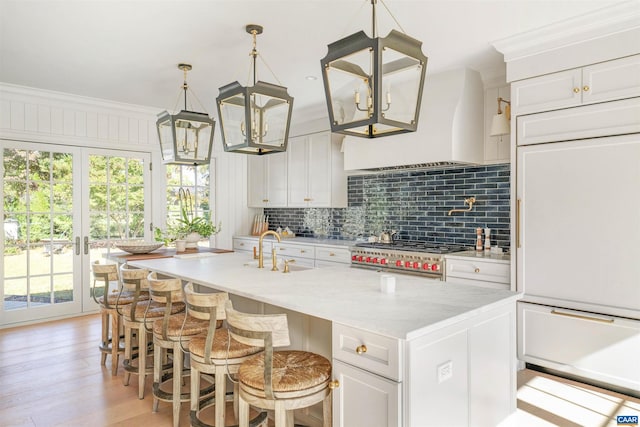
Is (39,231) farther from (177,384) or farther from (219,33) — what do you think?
(177,384)

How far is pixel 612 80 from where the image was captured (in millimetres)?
3016

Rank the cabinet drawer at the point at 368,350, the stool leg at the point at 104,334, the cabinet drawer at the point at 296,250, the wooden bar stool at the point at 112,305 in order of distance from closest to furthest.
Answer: the cabinet drawer at the point at 368,350
the wooden bar stool at the point at 112,305
the stool leg at the point at 104,334
the cabinet drawer at the point at 296,250

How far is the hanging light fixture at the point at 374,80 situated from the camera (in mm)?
1826

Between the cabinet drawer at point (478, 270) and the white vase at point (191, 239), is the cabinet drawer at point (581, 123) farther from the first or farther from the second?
the white vase at point (191, 239)

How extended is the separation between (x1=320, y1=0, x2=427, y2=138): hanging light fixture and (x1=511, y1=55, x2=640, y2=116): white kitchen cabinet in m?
1.87

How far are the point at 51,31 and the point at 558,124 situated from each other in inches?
161

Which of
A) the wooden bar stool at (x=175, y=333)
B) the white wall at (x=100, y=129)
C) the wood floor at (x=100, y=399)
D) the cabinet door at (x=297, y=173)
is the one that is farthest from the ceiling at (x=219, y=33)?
the wood floor at (x=100, y=399)

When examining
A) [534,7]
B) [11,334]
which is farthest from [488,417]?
[11,334]

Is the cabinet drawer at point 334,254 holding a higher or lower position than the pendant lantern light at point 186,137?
lower

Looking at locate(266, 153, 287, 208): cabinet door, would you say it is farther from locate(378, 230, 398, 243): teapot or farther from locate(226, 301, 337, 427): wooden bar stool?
locate(226, 301, 337, 427): wooden bar stool

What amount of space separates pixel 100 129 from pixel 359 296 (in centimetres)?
478

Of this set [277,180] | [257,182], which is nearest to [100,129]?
[257,182]

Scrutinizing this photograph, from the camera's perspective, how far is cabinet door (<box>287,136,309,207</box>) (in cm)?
603

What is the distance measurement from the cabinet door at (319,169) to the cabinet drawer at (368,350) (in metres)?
3.88
